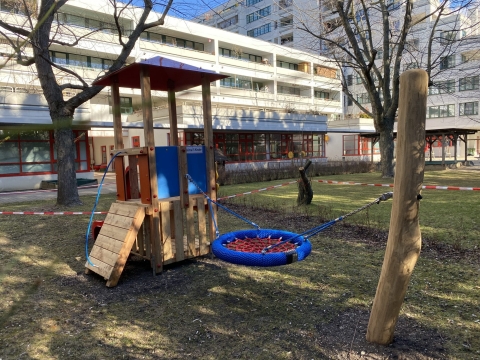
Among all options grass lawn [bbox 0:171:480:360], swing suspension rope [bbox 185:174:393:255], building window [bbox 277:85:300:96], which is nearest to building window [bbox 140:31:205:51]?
building window [bbox 277:85:300:96]

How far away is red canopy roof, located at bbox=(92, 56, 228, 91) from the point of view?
4.84 metres

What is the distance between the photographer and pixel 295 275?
4801 mm

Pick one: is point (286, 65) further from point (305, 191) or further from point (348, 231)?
point (348, 231)

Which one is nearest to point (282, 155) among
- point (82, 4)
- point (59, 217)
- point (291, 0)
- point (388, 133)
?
point (388, 133)

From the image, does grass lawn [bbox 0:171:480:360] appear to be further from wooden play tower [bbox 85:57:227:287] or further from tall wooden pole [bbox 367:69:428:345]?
tall wooden pole [bbox 367:69:428:345]

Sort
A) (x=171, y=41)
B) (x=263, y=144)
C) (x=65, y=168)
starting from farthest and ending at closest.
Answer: (x=171, y=41)
(x=263, y=144)
(x=65, y=168)

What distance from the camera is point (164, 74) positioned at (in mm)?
5551

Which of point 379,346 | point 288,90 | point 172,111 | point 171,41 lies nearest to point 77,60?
point 171,41


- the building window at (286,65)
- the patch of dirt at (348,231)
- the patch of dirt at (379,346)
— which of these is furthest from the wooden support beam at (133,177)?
the building window at (286,65)

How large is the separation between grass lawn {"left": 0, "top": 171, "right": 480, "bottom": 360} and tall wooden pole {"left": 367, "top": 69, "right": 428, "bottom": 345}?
0.46 meters

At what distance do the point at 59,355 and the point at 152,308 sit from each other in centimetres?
108

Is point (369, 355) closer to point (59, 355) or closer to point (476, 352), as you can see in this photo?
point (476, 352)

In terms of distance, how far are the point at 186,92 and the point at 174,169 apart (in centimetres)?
1379

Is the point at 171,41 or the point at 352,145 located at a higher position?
the point at 171,41
